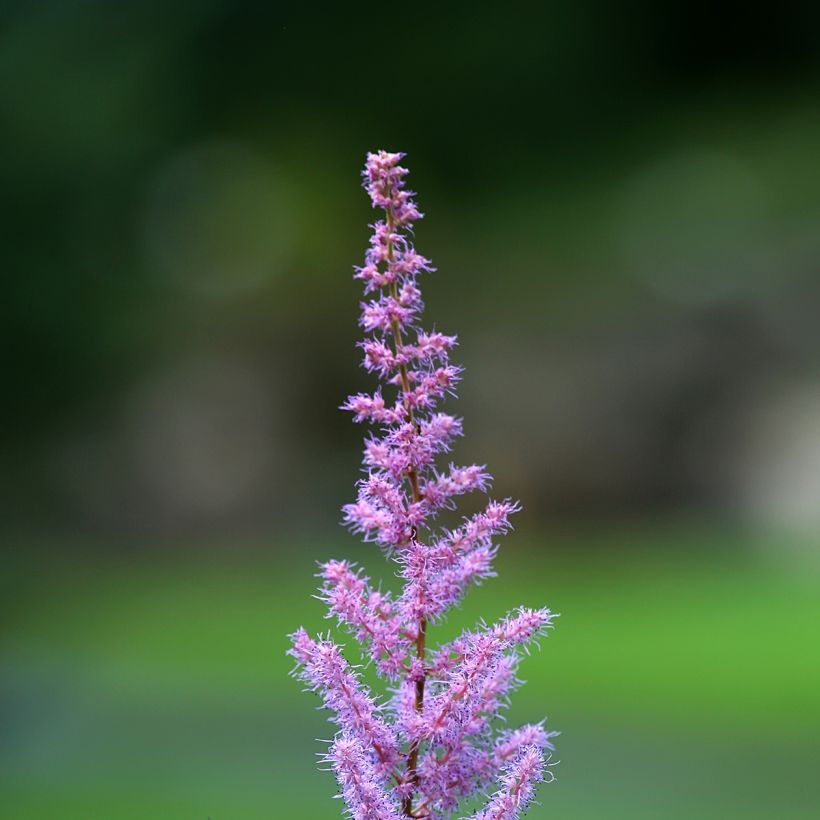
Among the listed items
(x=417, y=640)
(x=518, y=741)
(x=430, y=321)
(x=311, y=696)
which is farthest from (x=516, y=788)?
(x=430, y=321)

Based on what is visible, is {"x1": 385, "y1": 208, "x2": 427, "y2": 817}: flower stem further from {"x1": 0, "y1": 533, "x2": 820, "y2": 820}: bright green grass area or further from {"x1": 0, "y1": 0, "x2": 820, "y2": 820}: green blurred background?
{"x1": 0, "y1": 0, "x2": 820, "y2": 820}: green blurred background

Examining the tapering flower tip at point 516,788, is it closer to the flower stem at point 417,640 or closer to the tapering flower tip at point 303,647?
the flower stem at point 417,640

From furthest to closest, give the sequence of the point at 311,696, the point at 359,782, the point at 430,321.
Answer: the point at 430,321
the point at 311,696
the point at 359,782

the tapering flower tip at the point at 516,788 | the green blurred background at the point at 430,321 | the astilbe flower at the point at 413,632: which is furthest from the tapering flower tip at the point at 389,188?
the green blurred background at the point at 430,321

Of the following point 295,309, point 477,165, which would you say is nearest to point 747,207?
point 477,165

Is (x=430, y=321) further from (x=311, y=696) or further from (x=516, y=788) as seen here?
(x=516, y=788)

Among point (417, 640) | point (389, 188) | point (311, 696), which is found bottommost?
point (417, 640)
